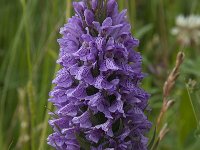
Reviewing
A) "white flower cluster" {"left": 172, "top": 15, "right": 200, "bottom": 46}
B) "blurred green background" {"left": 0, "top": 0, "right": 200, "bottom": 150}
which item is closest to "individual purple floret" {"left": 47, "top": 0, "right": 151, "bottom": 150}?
"blurred green background" {"left": 0, "top": 0, "right": 200, "bottom": 150}

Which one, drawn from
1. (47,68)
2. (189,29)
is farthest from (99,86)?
(189,29)

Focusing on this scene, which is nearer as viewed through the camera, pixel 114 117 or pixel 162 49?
pixel 114 117

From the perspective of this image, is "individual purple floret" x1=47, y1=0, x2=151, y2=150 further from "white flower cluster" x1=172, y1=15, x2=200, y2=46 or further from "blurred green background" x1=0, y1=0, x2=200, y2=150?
"white flower cluster" x1=172, y1=15, x2=200, y2=46

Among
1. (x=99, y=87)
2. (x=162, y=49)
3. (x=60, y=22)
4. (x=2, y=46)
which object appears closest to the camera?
(x=99, y=87)

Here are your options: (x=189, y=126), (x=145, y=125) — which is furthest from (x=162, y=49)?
(x=145, y=125)

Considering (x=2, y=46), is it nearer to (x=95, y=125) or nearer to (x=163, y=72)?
(x=163, y=72)

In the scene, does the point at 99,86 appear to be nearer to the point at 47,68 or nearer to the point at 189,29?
the point at 47,68
